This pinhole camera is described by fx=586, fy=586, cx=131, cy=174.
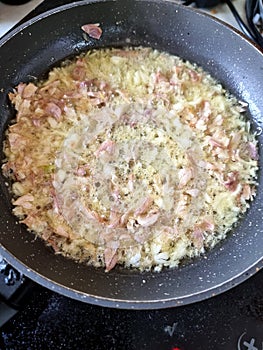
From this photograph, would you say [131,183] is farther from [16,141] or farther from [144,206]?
[16,141]

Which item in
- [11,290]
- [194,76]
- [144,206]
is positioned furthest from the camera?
[194,76]

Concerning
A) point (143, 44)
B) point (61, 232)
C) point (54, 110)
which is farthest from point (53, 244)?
point (143, 44)

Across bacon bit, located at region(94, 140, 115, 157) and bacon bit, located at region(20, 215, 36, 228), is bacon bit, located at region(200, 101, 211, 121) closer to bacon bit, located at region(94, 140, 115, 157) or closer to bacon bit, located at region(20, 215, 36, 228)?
bacon bit, located at region(94, 140, 115, 157)

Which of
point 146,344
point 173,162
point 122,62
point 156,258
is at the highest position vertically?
point 122,62

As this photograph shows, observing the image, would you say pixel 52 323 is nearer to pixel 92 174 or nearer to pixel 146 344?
pixel 146 344

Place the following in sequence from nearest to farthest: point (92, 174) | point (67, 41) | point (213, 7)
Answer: point (92, 174) → point (67, 41) → point (213, 7)

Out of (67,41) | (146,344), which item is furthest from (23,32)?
(146,344)
